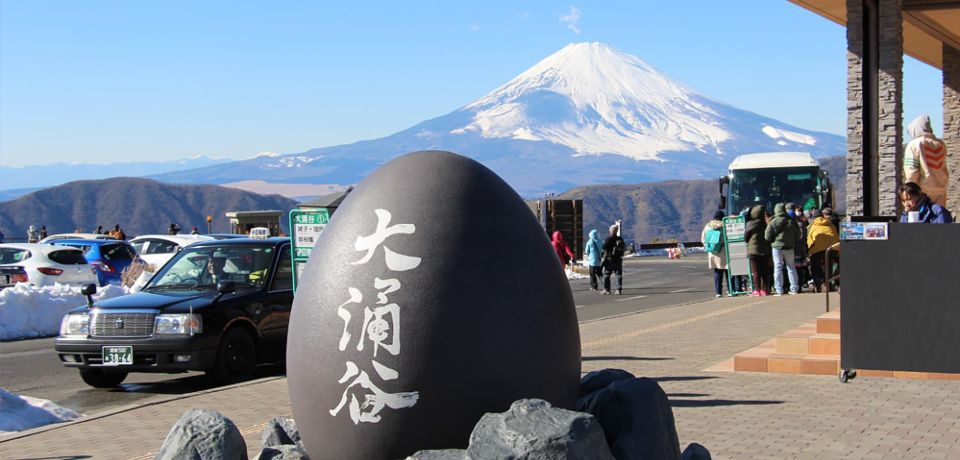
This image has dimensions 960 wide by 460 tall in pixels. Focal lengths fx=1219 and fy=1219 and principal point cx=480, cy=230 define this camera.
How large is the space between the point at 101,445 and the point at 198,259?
18.2 ft

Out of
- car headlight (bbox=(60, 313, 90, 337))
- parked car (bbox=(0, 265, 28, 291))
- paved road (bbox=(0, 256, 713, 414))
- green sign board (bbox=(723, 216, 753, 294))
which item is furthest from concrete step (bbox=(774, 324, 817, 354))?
parked car (bbox=(0, 265, 28, 291))

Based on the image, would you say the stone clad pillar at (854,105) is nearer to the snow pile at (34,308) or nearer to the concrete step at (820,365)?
the concrete step at (820,365)

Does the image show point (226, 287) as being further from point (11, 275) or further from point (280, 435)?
point (11, 275)

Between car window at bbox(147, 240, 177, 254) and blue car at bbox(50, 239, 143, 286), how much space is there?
2013 mm

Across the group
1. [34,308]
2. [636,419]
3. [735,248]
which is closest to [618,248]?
[735,248]

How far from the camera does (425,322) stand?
242 inches

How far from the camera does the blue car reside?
1145 inches

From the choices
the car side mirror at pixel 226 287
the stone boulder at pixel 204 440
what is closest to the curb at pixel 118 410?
the car side mirror at pixel 226 287

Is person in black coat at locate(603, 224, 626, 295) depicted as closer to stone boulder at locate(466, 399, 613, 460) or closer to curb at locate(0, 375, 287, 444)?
curb at locate(0, 375, 287, 444)

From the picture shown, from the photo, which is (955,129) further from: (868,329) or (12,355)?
(12,355)

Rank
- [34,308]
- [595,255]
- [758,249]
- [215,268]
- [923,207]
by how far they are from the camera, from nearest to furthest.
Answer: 1. [923,207]
2. [215,268]
3. [34,308]
4. [758,249]
5. [595,255]

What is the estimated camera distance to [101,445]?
9.63 metres

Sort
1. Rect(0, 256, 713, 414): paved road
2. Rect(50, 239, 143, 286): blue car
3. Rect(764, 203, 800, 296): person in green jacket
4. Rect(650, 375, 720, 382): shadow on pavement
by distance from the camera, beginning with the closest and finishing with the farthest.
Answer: Rect(650, 375, 720, 382): shadow on pavement, Rect(0, 256, 713, 414): paved road, Rect(764, 203, 800, 296): person in green jacket, Rect(50, 239, 143, 286): blue car

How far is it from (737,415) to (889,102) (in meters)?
11.1
